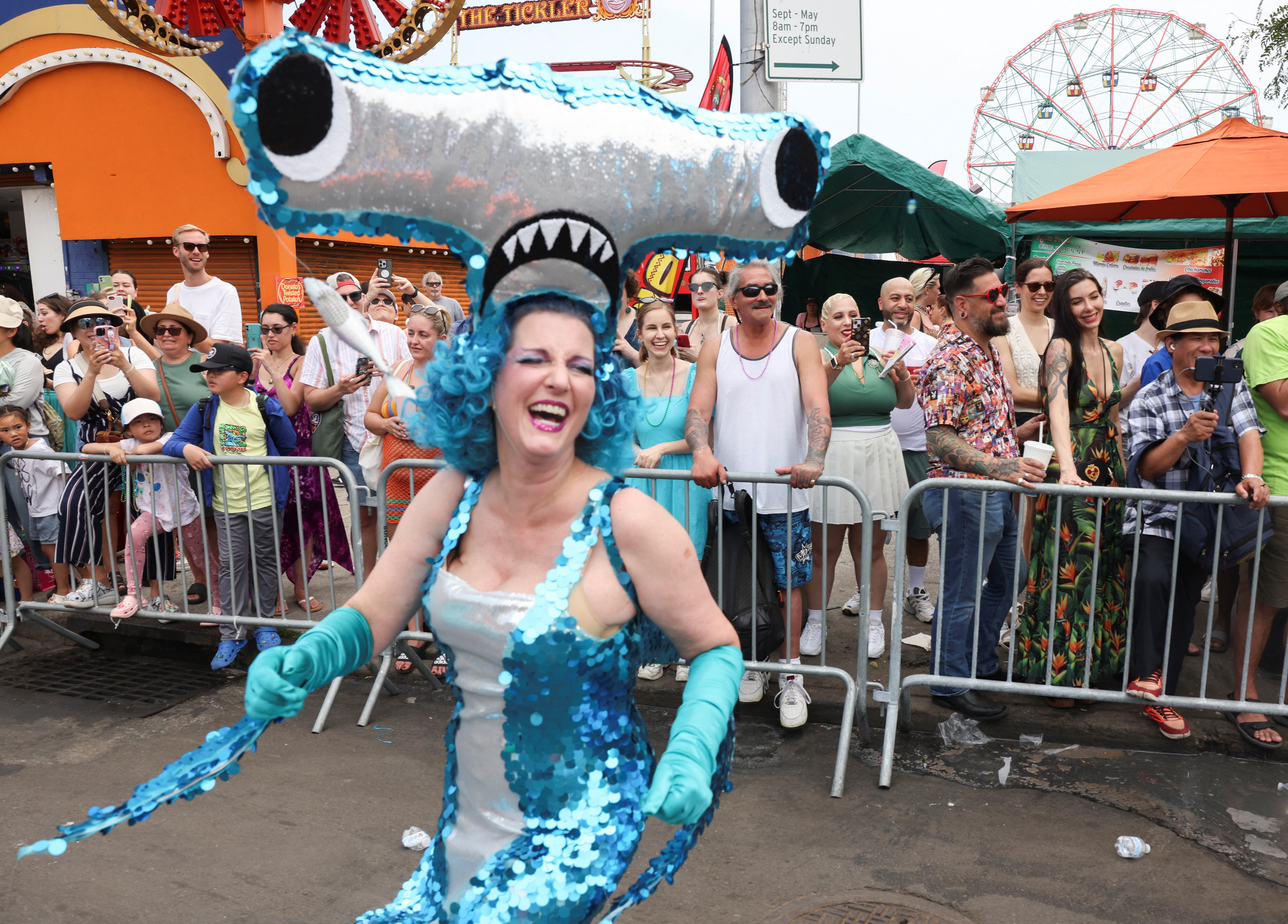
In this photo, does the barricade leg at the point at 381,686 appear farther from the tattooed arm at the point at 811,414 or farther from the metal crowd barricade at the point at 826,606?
the tattooed arm at the point at 811,414

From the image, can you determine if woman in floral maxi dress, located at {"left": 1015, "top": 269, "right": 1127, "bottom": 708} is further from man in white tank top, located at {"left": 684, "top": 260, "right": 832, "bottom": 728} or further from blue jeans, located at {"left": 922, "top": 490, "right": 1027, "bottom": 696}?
man in white tank top, located at {"left": 684, "top": 260, "right": 832, "bottom": 728}

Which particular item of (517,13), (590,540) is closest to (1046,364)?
(590,540)

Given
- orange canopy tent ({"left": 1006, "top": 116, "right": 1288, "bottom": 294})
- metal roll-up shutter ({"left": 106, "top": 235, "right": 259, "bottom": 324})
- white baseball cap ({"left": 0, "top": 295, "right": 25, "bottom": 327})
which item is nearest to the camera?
orange canopy tent ({"left": 1006, "top": 116, "right": 1288, "bottom": 294})

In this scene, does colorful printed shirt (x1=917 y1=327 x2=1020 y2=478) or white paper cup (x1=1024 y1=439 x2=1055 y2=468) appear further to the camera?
colorful printed shirt (x1=917 y1=327 x2=1020 y2=478)

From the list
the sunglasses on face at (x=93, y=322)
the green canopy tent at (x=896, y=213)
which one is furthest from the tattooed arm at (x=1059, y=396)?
the sunglasses on face at (x=93, y=322)

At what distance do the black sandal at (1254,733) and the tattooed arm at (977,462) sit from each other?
1.39 m

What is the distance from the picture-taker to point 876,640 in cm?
553

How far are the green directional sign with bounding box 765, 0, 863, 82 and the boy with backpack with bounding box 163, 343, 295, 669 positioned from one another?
12.5 ft

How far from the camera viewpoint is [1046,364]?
4816mm

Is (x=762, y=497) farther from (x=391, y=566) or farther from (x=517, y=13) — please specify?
(x=517, y=13)

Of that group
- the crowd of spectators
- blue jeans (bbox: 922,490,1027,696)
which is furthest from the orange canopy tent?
blue jeans (bbox: 922,490,1027,696)

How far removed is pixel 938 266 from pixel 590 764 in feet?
39.2

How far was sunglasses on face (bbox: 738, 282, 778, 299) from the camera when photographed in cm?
459

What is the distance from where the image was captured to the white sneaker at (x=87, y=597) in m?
5.84
